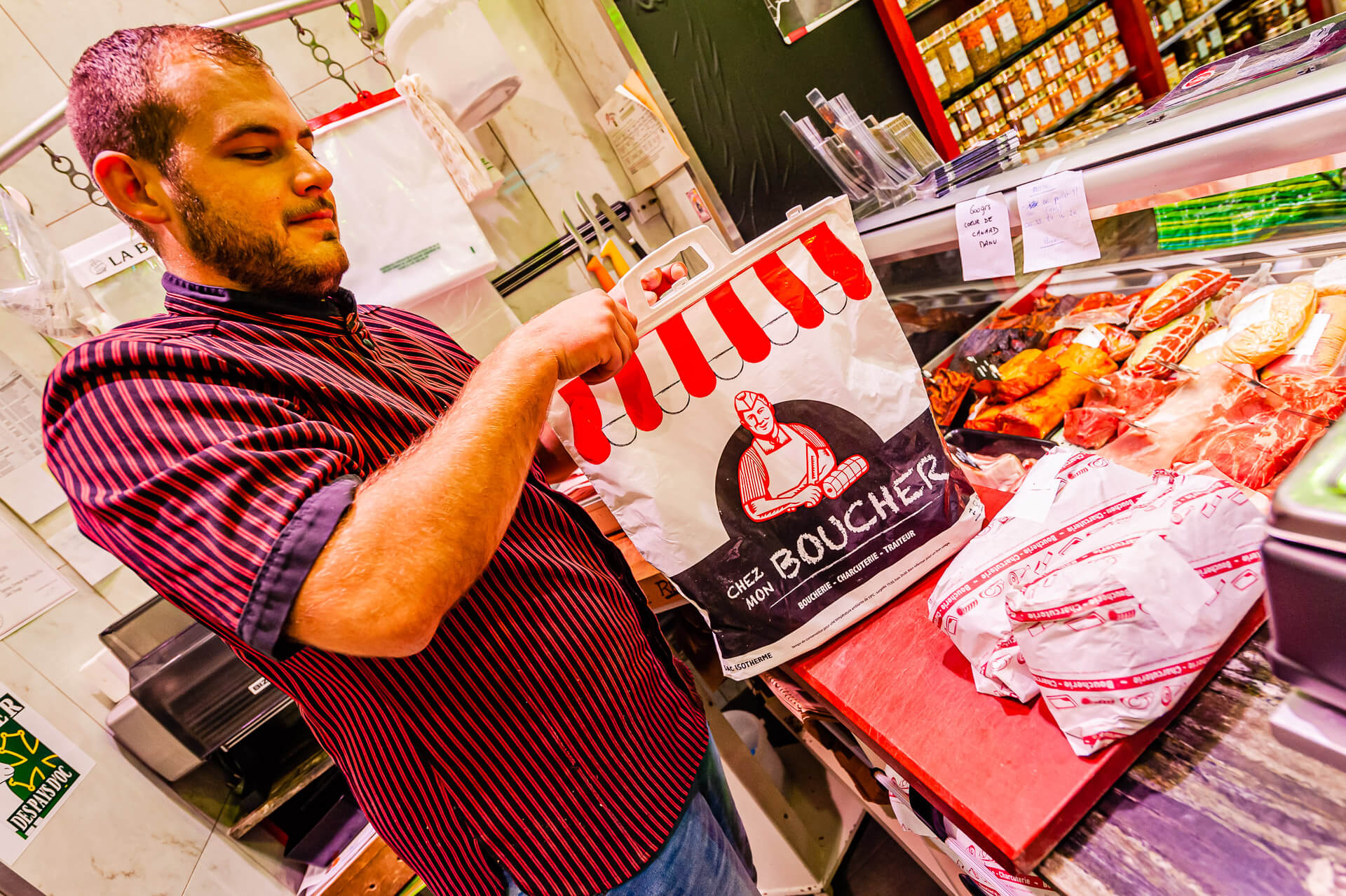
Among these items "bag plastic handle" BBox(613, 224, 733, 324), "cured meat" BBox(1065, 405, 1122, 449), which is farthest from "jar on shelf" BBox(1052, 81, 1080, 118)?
"bag plastic handle" BBox(613, 224, 733, 324)

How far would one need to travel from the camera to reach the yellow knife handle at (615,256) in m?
2.66

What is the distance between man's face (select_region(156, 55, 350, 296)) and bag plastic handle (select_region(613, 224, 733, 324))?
477mm

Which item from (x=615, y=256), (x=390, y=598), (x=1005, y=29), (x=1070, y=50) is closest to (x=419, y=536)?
(x=390, y=598)

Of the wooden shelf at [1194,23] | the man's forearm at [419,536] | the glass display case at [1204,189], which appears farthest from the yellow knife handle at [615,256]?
the wooden shelf at [1194,23]

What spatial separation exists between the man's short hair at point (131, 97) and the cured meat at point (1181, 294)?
1833 mm

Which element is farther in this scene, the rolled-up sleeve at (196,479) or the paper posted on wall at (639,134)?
the paper posted on wall at (639,134)

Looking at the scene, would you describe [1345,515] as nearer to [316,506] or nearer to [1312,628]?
[1312,628]

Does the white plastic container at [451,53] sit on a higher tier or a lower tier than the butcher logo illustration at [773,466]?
higher

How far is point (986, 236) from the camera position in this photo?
1366 millimetres

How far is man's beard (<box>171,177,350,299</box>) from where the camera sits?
0.87 metres

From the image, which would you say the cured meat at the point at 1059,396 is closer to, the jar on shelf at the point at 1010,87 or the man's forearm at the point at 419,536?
the man's forearm at the point at 419,536

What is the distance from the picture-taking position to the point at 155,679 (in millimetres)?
1836

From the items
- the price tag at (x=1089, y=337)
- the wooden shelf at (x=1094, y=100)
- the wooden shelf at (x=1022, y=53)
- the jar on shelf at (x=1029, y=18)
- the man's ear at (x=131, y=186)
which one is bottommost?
the price tag at (x=1089, y=337)

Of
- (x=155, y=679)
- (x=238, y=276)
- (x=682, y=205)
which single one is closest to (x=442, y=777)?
(x=238, y=276)
